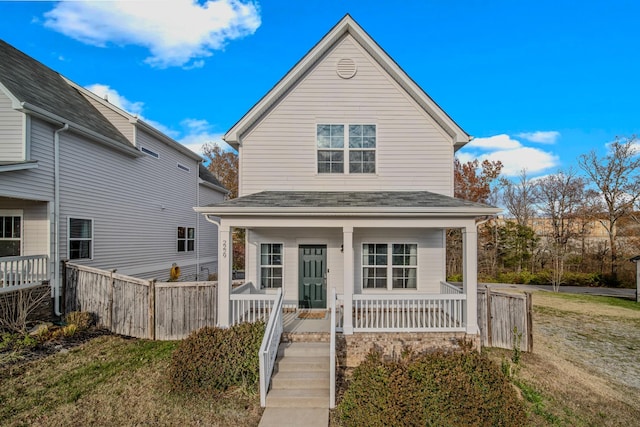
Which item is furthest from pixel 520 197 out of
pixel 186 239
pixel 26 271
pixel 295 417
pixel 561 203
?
pixel 26 271

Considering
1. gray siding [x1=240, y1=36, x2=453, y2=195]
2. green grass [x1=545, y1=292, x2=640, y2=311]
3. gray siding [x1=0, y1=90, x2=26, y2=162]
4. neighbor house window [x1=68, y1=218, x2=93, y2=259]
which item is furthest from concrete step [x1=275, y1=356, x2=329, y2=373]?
green grass [x1=545, y1=292, x2=640, y2=311]

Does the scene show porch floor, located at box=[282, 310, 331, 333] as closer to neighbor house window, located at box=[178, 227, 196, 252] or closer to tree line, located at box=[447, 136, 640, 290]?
neighbor house window, located at box=[178, 227, 196, 252]

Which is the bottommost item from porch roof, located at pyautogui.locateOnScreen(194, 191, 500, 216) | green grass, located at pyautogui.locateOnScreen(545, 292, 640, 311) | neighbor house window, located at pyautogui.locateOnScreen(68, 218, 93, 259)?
green grass, located at pyautogui.locateOnScreen(545, 292, 640, 311)

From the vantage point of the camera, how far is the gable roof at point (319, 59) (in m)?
9.83

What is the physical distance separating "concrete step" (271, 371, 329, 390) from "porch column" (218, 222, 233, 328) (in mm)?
2130

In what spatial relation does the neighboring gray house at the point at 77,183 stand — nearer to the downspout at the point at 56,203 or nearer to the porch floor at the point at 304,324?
the downspout at the point at 56,203

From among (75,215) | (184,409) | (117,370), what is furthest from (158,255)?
(184,409)

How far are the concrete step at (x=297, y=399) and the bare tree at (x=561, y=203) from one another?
26.9m

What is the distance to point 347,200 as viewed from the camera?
28.2 ft

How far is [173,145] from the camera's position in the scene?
1653cm

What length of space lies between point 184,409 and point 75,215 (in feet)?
27.0

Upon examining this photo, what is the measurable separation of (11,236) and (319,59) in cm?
1076

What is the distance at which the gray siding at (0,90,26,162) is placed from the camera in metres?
8.87

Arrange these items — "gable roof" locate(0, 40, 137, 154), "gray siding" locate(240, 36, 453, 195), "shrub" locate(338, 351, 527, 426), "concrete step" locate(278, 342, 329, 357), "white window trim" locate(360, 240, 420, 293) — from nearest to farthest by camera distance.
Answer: "shrub" locate(338, 351, 527, 426) < "concrete step" locate(278, 342, 329, 357) < "gable roof" locate(0, 40, 137, 154) < "white window trim" locate(360, 240, 420, 293) < "gray siding" locate(240, 36, 453, 195)
